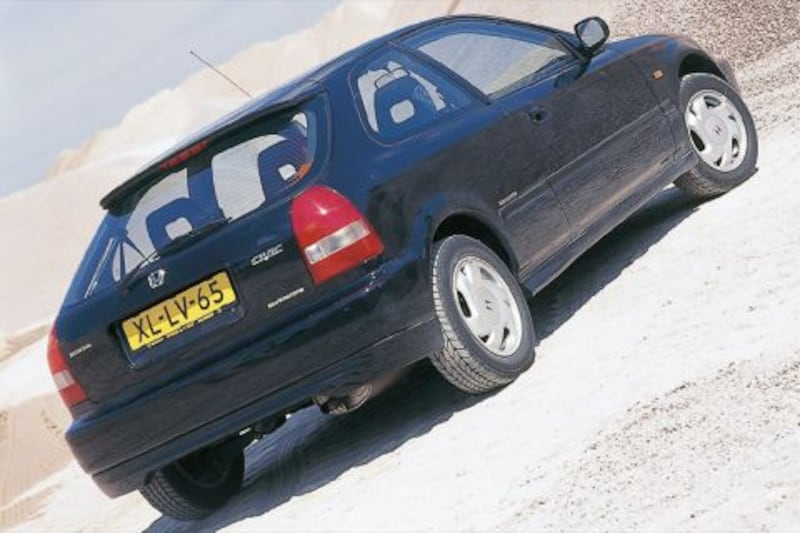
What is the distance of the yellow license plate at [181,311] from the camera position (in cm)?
584

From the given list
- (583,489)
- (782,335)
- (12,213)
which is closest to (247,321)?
(583,489)

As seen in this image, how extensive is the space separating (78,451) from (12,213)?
45430 millimetres

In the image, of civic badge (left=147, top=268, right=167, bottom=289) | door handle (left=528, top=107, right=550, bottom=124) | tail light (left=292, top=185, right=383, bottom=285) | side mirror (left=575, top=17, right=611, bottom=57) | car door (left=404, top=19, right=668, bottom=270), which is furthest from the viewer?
side mirror (left=575, top=17, right=611, bottom=57)

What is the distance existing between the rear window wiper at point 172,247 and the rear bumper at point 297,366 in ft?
1.53

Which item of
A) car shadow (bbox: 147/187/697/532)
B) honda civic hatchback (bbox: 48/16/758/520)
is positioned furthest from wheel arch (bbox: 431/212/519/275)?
car shadow (bbox: 147/187/697/532)

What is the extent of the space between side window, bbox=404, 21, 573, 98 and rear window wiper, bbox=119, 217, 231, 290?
5.39ft

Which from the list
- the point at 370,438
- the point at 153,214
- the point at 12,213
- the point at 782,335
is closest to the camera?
the point at 782,335

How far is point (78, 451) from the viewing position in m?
6.30

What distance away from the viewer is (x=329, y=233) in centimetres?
575

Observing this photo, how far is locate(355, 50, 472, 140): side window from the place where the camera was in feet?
20.9

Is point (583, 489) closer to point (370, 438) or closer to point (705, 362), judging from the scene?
point (705, 362)

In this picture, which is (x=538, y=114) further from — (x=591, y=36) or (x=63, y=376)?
(x=63, y=376)

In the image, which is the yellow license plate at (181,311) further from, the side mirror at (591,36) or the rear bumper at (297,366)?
the side mirror at (591,36)

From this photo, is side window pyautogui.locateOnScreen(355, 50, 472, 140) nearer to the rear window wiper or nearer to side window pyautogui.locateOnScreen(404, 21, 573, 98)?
side window pyautogui.locateOnScreen(404, 21, 573, 98)
